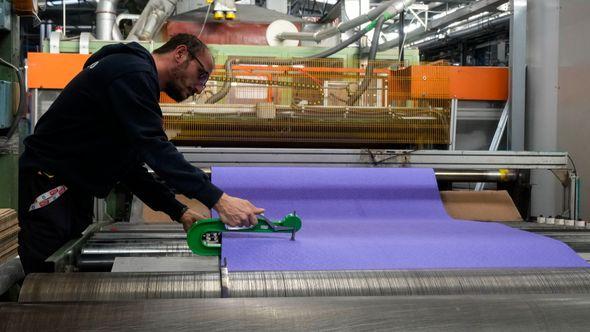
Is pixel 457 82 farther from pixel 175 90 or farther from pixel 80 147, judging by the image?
pixel 80 147

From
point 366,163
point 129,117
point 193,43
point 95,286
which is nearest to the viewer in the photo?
point 95,286

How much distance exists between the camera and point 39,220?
1951 millimetres

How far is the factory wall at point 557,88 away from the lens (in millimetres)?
3896

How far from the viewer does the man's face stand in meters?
1.93

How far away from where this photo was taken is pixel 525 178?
3.73 meters

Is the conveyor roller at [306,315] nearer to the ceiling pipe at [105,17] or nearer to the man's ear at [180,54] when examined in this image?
the man's ear at [180,54]

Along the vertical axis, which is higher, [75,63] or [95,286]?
[75,63]

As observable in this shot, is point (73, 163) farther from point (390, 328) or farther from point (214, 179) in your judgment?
point (390, 328)

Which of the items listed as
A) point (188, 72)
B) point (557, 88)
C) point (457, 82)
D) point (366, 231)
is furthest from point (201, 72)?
A: point (557, 88)

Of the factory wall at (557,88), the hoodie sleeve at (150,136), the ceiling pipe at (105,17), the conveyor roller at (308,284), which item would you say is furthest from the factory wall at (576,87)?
the ceiling pipe at (105,17)

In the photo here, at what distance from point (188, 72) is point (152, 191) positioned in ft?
1.67

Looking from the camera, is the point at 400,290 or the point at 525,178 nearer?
the point at 400,290

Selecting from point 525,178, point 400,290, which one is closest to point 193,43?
point 400,290

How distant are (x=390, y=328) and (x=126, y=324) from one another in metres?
0.54
